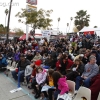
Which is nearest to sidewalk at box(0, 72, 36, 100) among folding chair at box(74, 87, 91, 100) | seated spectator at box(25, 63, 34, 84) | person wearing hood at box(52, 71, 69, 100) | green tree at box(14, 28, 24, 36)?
seated spectator at box(25, 63, 34, 84)

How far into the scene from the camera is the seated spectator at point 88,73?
4.47 m

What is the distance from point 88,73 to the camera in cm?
475

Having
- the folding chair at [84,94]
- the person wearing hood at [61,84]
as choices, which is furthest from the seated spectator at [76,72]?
the folding chair at [84,94]

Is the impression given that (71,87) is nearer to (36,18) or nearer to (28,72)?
(28,72)

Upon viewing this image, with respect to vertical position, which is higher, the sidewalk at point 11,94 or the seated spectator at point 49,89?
the seated spectator at point 49,89

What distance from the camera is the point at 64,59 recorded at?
19.1 ft

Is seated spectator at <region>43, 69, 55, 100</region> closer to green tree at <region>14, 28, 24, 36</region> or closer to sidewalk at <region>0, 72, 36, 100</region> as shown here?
sidewalk at <region>0, 72, 36, 100</region>

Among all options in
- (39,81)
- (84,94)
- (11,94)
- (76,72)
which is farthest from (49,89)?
(11,94)

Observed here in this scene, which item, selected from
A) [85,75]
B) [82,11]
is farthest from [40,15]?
[82,11]

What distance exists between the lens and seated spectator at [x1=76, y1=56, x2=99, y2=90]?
14.7ft

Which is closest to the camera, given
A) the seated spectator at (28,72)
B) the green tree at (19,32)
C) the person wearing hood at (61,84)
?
the person wearing hood at (61,84)

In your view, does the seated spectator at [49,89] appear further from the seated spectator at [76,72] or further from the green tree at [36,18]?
the green tree at [36,18]

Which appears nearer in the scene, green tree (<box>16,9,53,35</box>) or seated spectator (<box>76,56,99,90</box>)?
seated spectator (<box>76,56,99,90</box>)

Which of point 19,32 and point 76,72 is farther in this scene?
point 19,32
